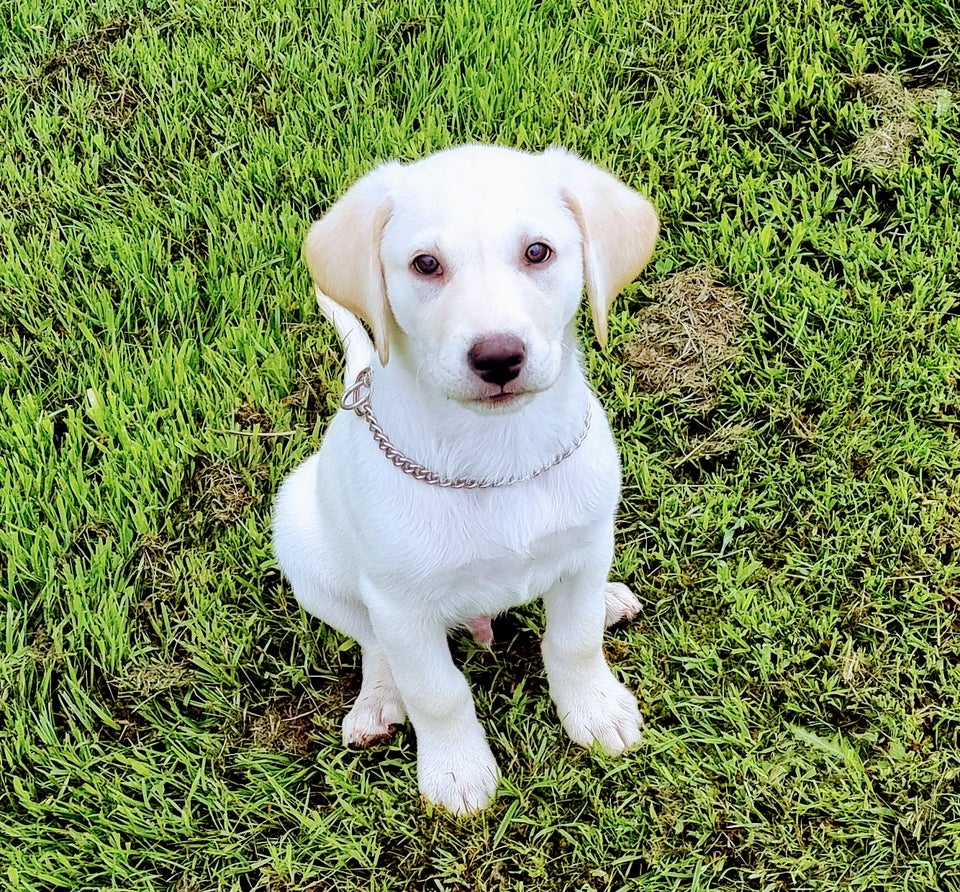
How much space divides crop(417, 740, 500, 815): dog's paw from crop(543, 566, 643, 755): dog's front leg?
0.27 metres

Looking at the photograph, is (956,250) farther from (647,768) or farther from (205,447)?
(205,447)

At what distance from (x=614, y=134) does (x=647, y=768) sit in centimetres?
240

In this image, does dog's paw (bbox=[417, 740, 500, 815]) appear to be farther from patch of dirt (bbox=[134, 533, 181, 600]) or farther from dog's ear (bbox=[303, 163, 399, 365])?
dog's ear (bbox=[303, 163, 399, 365])

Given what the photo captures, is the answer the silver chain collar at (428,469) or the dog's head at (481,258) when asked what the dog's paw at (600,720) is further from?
the dog's head at (481,258)

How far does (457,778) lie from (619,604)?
2.25ft

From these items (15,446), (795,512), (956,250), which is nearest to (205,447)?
(15,446)

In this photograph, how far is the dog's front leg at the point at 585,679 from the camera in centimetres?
267

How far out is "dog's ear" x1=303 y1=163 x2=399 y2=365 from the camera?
2.14m

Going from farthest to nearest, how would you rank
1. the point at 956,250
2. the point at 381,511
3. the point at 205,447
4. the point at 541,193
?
the point at 956,250 < the point at 205,447 < the point at 381,511 < the point at 541,193

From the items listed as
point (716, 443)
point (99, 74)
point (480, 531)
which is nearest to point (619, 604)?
point (716, 443)

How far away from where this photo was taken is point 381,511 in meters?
2.31

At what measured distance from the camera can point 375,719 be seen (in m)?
2.91

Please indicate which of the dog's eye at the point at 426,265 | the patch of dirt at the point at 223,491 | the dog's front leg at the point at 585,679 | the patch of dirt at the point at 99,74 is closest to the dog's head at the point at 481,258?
the dog's eye at the point at 426,265

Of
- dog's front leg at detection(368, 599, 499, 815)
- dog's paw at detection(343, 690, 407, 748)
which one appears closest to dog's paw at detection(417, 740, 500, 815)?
dog's front leg at detection(368, 599, 499, 815)
